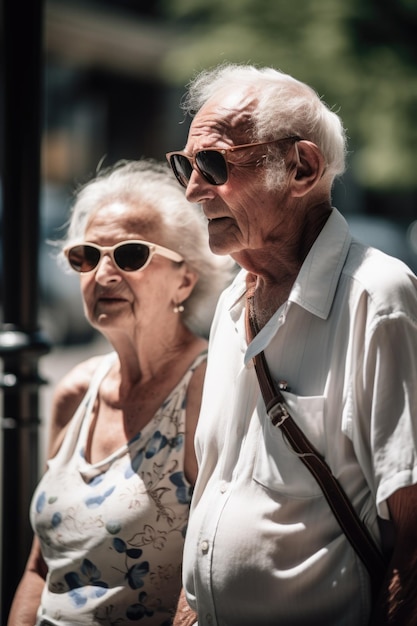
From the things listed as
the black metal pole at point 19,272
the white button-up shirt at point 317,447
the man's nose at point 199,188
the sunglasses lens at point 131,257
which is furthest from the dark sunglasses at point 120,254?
the white button-up shirt at point 317,447

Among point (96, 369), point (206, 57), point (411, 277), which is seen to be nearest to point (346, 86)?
point (206, 57)

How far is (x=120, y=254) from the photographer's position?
2838 millimetres

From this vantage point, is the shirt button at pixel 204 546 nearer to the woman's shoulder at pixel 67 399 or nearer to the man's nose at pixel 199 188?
the man's nose at pixel 199 188

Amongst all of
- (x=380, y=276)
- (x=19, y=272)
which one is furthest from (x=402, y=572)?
(x=19, y=272)

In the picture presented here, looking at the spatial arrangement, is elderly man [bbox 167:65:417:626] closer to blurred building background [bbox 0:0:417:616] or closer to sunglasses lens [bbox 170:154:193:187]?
sunglasses lens [bbox 170:154:193:187]

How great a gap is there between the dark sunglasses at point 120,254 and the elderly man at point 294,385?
555 millimetres

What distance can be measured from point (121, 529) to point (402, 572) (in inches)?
38.7

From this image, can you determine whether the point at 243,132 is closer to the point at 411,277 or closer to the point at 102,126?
the point at 411,277

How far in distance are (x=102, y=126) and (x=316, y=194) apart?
21.8 m

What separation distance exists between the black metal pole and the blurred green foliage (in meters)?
8.07

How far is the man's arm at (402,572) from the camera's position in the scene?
182 centimetres

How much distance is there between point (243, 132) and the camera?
6.96 feet

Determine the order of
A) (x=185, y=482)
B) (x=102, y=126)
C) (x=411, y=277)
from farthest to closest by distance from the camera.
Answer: (x=102, y=126), (x=185, y=482), (x=411, y=277)

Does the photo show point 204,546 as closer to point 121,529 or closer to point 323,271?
point 121,529
